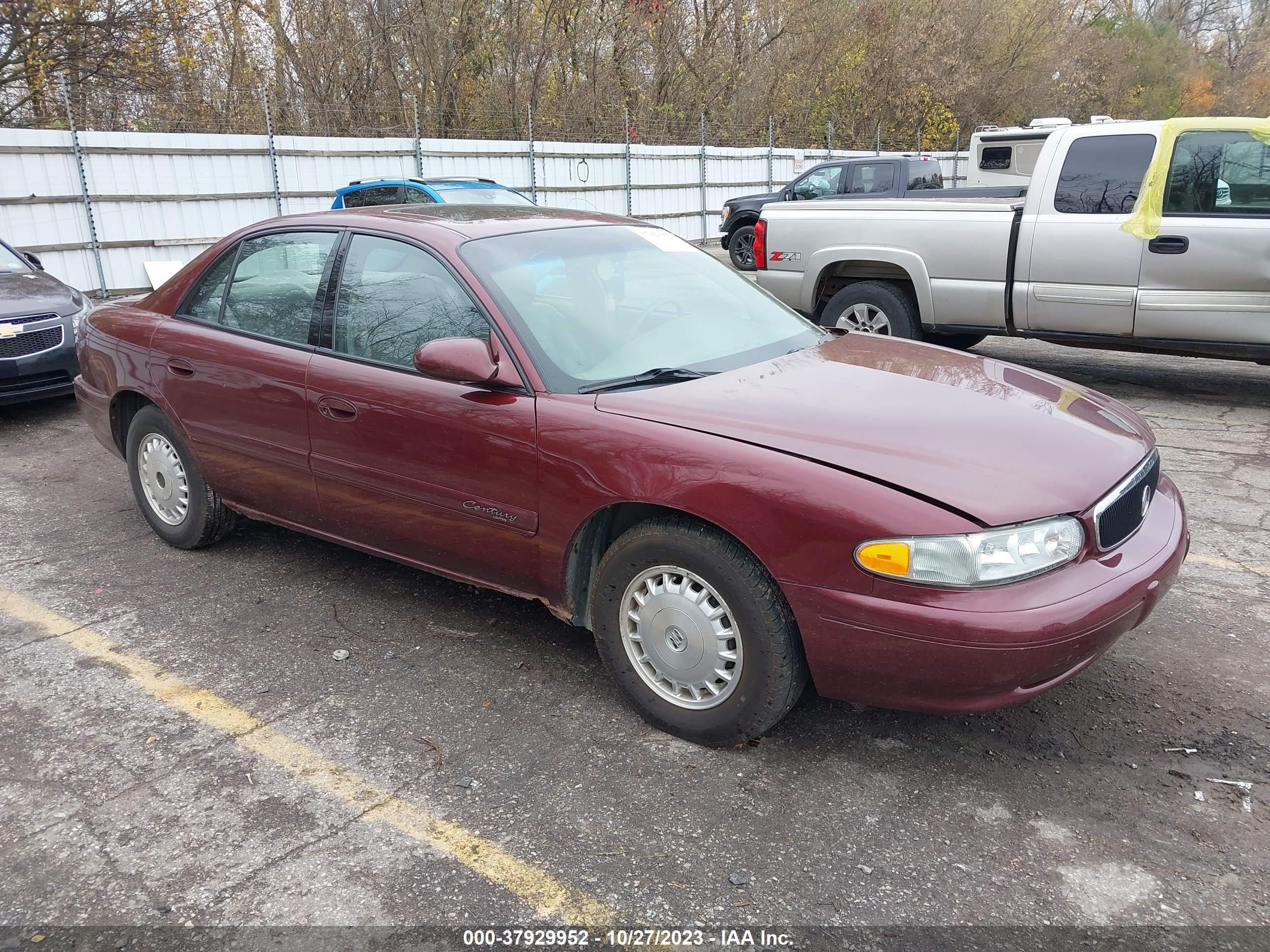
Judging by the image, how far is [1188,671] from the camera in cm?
353

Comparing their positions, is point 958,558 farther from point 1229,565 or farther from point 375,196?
point 375,196

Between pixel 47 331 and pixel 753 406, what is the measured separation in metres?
6.42

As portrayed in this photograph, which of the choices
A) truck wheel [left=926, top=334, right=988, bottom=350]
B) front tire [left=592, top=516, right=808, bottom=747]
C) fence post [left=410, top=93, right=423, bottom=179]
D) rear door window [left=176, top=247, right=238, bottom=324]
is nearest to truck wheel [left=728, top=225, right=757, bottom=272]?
fence post [left=410, top=93, right=423, bottom=179]

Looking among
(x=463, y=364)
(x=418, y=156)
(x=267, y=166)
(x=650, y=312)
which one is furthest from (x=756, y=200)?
(x=463, y=364)

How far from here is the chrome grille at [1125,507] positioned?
287cm

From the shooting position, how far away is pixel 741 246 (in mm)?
17953

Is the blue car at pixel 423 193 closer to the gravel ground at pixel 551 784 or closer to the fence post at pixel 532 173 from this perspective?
the fence post at pixel 532 173

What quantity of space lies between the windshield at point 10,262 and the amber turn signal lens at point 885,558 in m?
8.11

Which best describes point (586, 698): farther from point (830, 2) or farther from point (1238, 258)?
point (830, 2)

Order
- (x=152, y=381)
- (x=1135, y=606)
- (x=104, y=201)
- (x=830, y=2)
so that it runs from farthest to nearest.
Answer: (x=830, y=2) → (x=104, y=201) → (x=152, y=381) → (x=1135, y=606)

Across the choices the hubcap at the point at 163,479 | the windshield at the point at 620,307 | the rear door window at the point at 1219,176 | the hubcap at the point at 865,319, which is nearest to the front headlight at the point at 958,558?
the windshield at the point at 620,307

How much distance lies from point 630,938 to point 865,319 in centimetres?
Result: 653

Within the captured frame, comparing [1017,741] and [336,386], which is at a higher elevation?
[336,386]

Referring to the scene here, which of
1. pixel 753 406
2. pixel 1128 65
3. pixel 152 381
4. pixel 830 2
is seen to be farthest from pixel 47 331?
pixel 1128 65
